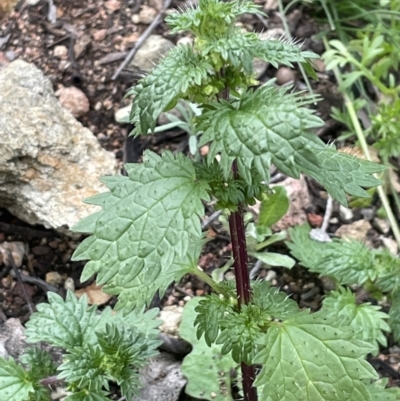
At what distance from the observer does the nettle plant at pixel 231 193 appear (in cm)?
125

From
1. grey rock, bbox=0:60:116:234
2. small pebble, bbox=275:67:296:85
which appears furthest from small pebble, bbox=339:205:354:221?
grey rock, bbox=0:60:116:234

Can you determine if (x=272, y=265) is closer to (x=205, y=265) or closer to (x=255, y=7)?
(x=205, y=265)

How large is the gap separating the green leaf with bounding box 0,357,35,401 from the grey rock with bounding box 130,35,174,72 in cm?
153

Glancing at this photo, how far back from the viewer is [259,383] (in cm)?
147

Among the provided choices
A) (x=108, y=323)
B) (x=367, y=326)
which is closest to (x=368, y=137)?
(x=367, y=326)

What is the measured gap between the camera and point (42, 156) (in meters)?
2.39

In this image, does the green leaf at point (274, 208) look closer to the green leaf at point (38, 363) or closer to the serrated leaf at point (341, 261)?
the serrated leaf at point (341, 261)

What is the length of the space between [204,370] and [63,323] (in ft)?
1.70

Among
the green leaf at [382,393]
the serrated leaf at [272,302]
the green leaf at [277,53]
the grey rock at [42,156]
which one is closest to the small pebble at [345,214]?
the green leaf at [382,393]

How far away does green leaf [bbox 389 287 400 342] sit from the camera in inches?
87.5

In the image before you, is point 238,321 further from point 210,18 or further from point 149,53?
point 149,53

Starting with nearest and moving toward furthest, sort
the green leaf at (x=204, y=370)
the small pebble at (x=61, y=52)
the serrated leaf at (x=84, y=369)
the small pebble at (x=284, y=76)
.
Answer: the serrated leaf at (x=84, y=369) < the green leaf at (x=204, y=370) < the small pebble at (x=61, y=52) < the small pebble at (x=284, y=76)

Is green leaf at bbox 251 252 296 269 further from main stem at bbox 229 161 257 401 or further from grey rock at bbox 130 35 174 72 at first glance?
grey rock at bbox 130 35 174 72

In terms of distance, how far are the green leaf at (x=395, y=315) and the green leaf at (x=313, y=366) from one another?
2.49ft
